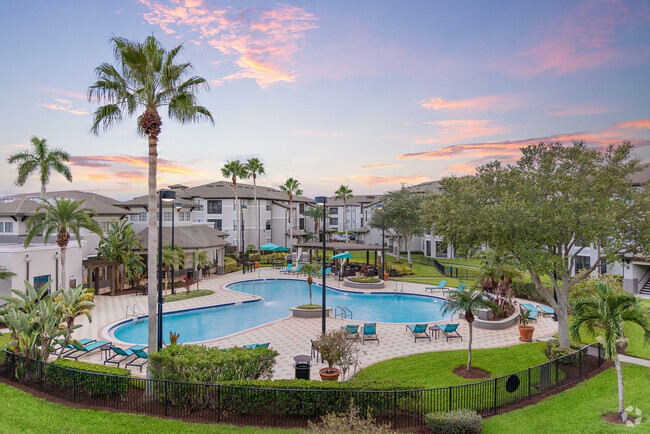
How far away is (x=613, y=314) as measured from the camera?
10.5 meters

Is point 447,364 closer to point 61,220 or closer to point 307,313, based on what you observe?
point 307,313

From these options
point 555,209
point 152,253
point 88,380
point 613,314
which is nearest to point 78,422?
point 88,380

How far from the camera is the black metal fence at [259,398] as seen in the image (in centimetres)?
984

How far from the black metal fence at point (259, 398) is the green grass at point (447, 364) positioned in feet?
8.09

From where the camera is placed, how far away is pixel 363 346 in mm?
17891

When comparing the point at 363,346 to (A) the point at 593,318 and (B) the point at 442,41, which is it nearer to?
(A) the point at 593,318

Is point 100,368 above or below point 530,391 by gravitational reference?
above

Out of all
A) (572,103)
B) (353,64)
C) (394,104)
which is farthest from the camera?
(394,104)

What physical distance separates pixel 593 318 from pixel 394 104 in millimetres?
21227

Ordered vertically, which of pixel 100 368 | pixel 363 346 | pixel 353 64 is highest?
pixel 353 64

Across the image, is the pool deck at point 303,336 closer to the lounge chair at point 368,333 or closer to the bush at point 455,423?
the lounge chair at point 368,333

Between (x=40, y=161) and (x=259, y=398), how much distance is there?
106 ft

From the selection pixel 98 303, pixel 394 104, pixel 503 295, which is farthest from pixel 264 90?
pixel 503 295

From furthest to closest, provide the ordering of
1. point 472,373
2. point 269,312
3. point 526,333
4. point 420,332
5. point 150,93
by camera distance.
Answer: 1. point 269,312
2. point 420,332
3. point 526,333
4. point 472,373
5. point 150,93
